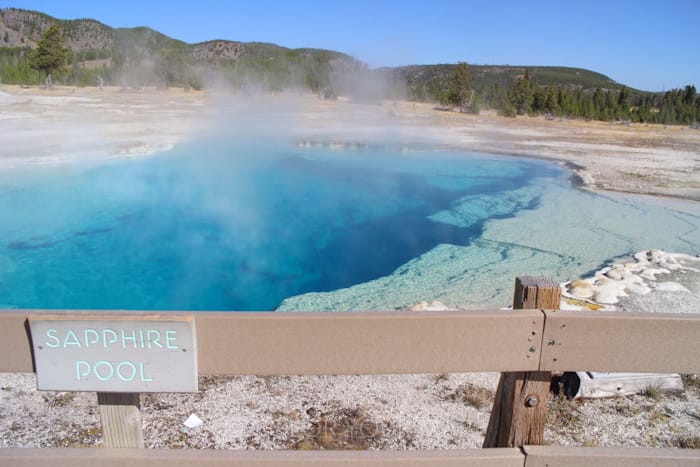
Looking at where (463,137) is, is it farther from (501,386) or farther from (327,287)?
(501,386)

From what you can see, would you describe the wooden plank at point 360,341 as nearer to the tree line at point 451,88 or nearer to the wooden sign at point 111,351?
the wooden sign at point 111,351

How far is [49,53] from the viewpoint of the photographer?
40.8 m

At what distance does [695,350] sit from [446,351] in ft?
2.15

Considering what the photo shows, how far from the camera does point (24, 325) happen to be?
4.33 feet

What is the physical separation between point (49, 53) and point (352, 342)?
47.2 m

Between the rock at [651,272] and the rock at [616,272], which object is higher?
the rock at [651,272]

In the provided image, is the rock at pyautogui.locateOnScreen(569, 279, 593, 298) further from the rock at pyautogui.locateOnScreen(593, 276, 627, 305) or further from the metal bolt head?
the metal bolt head

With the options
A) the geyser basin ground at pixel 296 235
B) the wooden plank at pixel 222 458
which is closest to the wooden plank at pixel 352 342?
the wooden plank at pixel 222 458

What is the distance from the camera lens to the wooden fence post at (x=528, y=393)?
4.73 ft

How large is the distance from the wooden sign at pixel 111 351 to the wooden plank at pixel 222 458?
0.55 feet

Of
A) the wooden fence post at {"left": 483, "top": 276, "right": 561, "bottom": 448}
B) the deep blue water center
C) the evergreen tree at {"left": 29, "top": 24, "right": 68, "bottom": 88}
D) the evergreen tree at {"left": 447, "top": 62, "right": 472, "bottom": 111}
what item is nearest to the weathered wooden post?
the wooden fence post at {"left": 483, "top": 276, "right": 561, "bottom": 448}

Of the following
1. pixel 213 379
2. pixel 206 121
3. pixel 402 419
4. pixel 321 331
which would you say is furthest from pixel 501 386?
pixel 206 121

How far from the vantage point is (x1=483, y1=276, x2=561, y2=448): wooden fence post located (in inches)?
56.7

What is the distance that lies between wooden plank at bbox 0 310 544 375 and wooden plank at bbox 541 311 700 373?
0.06m
